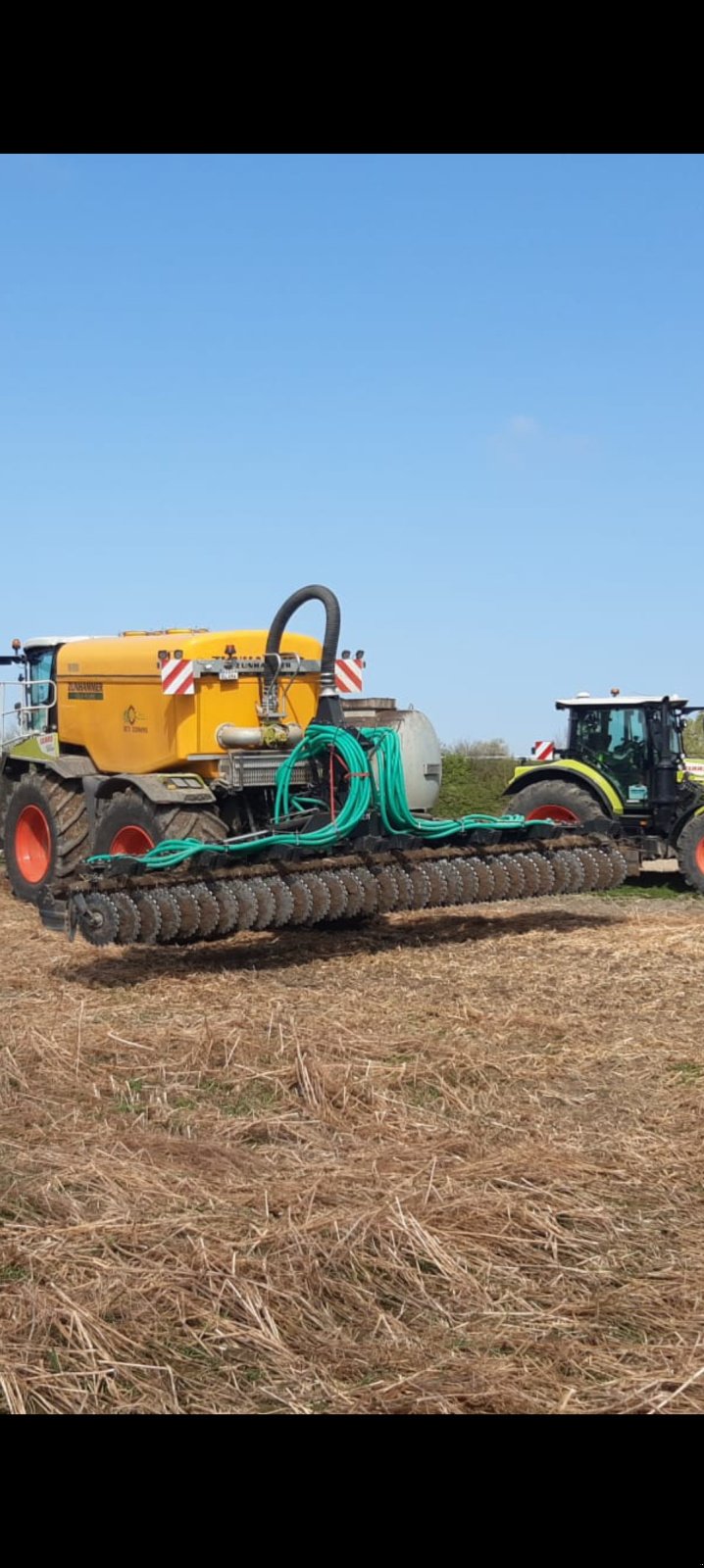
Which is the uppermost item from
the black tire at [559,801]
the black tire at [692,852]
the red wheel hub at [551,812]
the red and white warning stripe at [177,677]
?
the red and white warning stripe at [177,677]

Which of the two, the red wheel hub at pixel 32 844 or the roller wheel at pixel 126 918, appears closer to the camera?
→ the roller wheel at pixel 126 918

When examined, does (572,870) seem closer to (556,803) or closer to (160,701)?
(160,701)

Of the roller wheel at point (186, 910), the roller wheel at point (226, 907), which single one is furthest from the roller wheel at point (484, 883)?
the roller wheel at point (186, 910)

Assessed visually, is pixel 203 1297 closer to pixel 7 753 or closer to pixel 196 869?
pixel 196 869

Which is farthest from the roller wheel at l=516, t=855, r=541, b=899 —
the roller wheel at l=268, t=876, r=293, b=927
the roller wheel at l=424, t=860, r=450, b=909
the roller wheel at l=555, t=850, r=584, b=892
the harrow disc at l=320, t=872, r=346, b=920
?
the roller wheel at l=268, t=876, r=293, b=927

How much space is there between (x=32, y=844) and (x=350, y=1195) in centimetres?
782

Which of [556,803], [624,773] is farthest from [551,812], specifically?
[624,773]

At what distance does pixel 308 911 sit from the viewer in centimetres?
859

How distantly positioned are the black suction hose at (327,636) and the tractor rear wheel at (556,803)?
3656 mm

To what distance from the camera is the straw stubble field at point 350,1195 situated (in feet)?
11.6

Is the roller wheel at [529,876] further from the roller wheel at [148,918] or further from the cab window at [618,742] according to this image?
the cab window at [618,742]

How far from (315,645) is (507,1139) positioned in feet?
19.3

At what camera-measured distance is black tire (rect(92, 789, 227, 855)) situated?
30.8 feet
